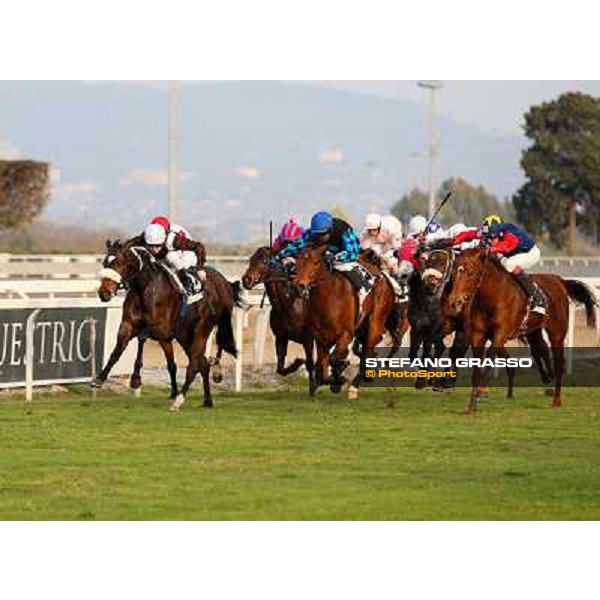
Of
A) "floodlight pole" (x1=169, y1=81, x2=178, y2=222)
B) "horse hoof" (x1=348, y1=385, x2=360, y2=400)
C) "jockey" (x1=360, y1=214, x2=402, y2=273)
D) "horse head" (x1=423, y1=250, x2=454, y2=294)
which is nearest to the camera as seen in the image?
"horse head" (x1=423, y1=250, x2=454, y2=294)

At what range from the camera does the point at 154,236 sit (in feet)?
55.3

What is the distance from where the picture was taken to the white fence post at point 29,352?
17.2 m

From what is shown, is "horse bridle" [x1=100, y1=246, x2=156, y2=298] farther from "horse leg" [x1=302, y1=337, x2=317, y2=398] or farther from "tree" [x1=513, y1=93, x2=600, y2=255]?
"tree" [x1=513, y1=93, x2=600, y2=255]

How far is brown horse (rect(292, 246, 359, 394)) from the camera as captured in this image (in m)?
17.6

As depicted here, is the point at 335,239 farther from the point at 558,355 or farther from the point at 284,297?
the point at 558,355

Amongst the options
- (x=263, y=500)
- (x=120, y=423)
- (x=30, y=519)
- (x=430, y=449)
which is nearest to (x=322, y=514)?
(x=263, y=500)

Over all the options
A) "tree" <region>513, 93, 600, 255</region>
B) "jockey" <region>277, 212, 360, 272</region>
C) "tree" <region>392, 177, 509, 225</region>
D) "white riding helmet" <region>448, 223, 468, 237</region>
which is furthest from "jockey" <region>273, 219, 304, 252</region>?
"tree" <region>392, 177, 509, 225</region>

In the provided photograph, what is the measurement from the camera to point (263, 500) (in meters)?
10.8

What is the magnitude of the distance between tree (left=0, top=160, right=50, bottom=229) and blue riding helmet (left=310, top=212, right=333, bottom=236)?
57.9 m

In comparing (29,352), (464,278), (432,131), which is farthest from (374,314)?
(432,131)

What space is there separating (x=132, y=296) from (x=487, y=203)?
82.7 meters

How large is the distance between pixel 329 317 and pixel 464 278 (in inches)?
57.0

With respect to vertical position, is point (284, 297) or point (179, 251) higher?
point (179, 251)

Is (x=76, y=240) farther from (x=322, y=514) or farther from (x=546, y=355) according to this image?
(x=322, y=514)
